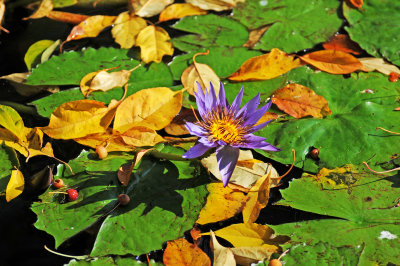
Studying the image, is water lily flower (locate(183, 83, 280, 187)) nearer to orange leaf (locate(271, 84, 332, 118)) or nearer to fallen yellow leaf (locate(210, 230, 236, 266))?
fallen yellow leaf (locate(210, 230, 236, 266))

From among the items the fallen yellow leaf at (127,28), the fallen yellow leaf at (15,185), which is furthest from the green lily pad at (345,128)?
the fallen yellow leaf at (15,185)

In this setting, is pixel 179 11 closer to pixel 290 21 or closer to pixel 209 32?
pixel 209 32

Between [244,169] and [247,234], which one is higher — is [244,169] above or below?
above

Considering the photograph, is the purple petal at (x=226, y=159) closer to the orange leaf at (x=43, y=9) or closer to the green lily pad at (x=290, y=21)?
the green lily pad at (x=290, y=21)

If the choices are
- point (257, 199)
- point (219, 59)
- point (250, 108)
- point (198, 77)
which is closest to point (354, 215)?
point (257, 199)

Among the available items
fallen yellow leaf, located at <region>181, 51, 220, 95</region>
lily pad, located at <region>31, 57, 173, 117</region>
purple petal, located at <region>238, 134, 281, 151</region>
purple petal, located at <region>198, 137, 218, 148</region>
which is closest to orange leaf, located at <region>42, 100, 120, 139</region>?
lily pad, located at <region>31, 57, 173, 117</region>
